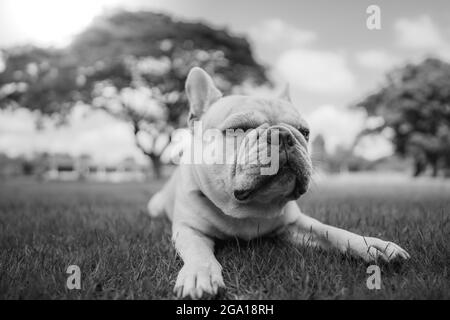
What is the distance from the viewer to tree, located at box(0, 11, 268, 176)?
17.5m

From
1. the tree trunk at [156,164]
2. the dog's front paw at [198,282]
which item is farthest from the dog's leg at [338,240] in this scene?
the tree trunk at [156,164]

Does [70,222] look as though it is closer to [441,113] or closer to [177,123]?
[177,123]

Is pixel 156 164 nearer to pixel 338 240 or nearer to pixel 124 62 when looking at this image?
pixel 124 62

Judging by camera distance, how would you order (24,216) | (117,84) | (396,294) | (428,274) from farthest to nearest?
(117,84)
(24,216)
(428,274)
(396,294)

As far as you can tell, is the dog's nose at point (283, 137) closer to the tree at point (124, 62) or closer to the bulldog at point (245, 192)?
the bulldog at point (245, 192)

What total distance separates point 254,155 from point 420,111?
84.3 ft

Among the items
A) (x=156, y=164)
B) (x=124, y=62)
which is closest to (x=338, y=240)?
(x=124, y=62)

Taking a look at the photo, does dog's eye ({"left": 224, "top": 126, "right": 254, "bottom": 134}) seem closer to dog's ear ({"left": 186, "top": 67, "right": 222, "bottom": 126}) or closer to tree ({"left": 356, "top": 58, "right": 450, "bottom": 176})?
dog's ear ({"left": 186, "top": 67, "right": 222, "bottom": 126})

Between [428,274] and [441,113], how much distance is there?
26199 mm

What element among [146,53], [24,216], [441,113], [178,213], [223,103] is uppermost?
[146,53]

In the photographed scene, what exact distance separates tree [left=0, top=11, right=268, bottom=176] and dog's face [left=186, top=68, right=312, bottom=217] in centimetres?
1587

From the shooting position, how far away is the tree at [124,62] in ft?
57.4

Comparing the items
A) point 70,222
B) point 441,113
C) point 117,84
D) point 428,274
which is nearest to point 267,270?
point 428,274
